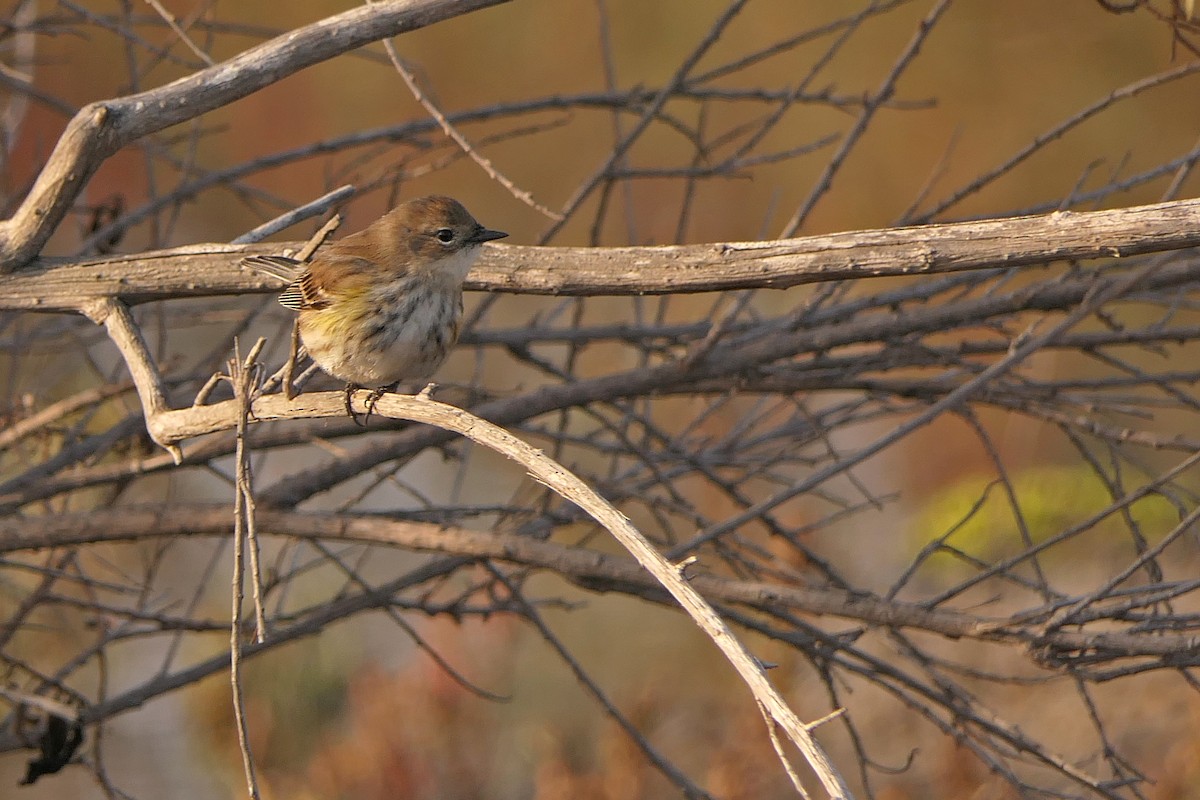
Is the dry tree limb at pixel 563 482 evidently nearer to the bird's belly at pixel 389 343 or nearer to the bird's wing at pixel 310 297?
the bird's belly at pixel 389 343

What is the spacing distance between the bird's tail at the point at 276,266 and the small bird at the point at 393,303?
1.12ft

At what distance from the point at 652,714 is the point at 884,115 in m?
7.59

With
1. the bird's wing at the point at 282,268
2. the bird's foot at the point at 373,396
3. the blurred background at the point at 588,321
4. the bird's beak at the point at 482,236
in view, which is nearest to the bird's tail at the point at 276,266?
the bird's wing at the point at 282,268

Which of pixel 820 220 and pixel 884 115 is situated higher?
pixel 884 115

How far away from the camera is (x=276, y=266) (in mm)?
2873

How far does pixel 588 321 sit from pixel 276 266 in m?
8.02

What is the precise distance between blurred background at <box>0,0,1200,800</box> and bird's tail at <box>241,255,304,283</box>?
0.89m

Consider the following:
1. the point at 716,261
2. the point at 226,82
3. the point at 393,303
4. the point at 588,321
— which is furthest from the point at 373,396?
the point at 588,321

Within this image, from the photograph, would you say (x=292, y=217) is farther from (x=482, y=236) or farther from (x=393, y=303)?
(x=482, y=236)

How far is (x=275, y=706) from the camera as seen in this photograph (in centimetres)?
805

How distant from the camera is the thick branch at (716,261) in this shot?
2.09 meters

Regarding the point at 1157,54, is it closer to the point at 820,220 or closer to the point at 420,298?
the point at 820,220

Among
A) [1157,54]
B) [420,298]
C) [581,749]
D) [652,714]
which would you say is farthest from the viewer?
[1157,54]

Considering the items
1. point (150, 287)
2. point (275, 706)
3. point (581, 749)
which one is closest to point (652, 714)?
point (581, 749)
